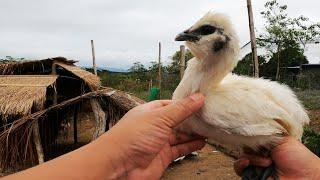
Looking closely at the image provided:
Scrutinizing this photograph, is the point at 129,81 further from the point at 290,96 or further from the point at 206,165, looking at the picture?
the point at 290,96

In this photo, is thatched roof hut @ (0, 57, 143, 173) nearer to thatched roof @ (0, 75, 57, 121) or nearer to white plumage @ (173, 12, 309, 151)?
thatched roof @ (0, 75, 57, 121)

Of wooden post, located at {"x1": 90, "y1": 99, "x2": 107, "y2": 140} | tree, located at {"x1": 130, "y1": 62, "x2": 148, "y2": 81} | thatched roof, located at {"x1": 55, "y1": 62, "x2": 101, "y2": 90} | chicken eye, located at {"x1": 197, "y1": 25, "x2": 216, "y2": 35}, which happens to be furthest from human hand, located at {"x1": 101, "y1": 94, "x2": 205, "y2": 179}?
tree, located at {"x1": 130, "y1": 62, "x2": 148, "y2": 81}

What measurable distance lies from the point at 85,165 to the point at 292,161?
4.40 ft

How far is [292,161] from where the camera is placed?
2.95m

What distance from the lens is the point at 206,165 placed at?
11203 millimetres

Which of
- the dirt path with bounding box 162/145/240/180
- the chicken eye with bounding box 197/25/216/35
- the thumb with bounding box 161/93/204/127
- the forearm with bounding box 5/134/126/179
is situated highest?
the chicken eye with bounding box 197/25/216/35

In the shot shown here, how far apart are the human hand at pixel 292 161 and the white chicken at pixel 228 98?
0.07 metres

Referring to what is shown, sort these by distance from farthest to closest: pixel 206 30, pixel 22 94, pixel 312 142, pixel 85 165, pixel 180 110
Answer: pixel 22 94 → pixel 312 142 → pixel 206 30 → pixel 180 110 → pixel 85 165

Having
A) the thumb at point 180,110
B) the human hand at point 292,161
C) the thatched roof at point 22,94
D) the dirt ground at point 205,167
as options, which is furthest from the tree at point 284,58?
the thumb at point 180,110

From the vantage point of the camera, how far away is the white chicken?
9.68 ft

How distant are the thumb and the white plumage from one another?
0.12 metres

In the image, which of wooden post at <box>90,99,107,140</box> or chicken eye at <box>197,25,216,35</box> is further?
wooden post at <box>90,99,107,140</box>

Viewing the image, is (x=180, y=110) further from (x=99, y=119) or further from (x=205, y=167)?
(x=205, y=167)

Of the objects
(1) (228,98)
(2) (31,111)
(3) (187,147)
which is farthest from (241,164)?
(2) (31,111)
